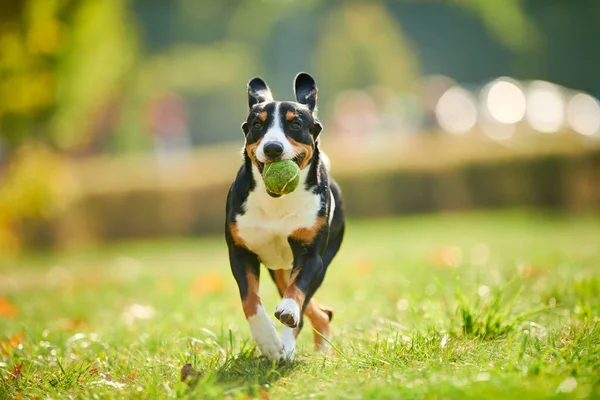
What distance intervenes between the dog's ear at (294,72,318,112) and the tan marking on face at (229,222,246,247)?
29.7 inches

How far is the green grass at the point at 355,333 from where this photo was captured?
312cm

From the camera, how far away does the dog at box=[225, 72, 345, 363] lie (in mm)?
3686

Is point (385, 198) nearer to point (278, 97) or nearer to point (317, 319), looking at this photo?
point (317, 319)

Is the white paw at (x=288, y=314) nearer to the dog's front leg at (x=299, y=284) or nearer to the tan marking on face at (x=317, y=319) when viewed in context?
the dog's front leg at (x=299, y=284)

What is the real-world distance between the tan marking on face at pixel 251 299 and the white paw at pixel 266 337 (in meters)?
0.02

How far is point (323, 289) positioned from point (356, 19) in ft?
79.5

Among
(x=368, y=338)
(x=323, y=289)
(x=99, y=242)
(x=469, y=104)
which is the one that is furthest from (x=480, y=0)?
(x=368, y=338)

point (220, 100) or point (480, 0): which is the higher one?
point (480, 0)

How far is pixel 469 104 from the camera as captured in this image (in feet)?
93.5

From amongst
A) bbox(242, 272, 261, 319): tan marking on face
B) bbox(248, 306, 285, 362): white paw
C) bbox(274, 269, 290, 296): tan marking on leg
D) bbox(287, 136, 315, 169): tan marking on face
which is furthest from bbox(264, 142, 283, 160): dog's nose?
bbox(274, 269, 290, 296): tan marking on leg

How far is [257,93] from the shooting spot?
4.23m

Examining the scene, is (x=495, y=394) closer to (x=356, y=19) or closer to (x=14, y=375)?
→ (x=14, y=375)

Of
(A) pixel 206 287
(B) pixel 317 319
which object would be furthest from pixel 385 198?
(B) pixel 317 319

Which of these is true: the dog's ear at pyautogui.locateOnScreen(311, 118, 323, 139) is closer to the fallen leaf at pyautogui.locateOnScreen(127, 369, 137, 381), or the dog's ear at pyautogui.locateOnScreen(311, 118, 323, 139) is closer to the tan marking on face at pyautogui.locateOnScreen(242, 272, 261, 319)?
the tan marking on face at pyautogui.locateOnScreen(242, 272, 261, 319)
